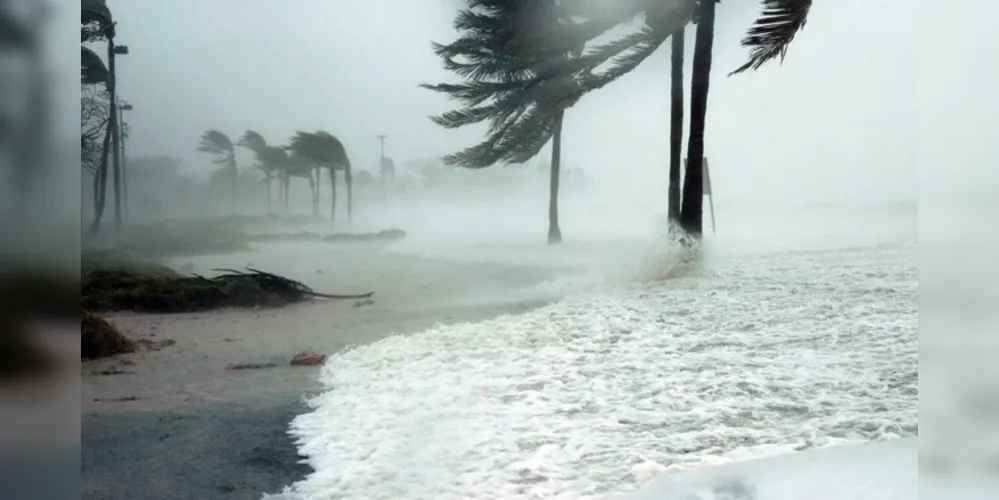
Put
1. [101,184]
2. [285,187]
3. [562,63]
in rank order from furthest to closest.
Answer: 1. [562,63]
2. [285,187]
3. [101,184]

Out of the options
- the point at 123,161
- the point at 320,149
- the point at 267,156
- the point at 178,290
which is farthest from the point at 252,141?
the point at 178,290

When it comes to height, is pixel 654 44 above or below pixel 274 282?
above

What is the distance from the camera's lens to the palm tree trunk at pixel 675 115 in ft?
6.55

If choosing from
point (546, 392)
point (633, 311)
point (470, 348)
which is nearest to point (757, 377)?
point (633, 311)

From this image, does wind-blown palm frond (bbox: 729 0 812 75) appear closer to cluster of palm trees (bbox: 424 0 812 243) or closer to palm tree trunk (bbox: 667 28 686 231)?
cluster of palm trees (bbox: 424 0 812 243)

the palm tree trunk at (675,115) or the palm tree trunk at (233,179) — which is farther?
the palm tree trunk at (675,115)

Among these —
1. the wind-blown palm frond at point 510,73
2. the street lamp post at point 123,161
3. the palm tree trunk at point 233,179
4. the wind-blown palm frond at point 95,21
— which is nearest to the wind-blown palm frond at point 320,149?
the palm tree trunk at point 233,179

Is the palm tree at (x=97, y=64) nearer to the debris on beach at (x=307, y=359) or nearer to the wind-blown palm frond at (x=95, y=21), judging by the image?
the wind-blown palm frond at (x=95, y=21)

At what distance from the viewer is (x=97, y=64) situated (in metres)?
1.72

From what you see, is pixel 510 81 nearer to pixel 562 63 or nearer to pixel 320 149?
pixel 562 63

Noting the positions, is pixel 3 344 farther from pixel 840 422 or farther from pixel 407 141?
pixel 840 422

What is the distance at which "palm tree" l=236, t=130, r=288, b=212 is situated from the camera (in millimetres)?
1779

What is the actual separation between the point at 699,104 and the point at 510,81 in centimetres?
52

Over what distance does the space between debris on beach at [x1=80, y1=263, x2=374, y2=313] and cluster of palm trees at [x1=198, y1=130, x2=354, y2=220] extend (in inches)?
7.6
